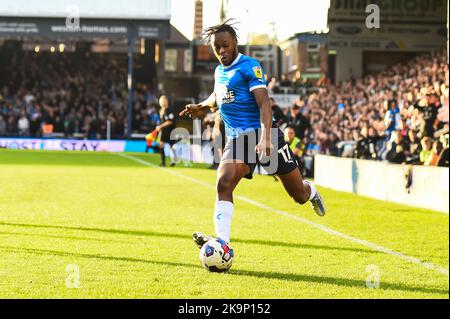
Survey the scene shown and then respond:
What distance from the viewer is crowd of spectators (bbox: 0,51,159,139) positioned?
47781mm

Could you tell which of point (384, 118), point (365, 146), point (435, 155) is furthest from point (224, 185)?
point (384, 118)

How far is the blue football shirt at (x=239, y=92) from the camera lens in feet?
28.8

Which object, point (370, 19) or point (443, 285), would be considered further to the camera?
point (370, 19)

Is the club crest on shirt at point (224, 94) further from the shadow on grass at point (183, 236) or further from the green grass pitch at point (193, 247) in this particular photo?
the shadow on grass at point (183, 236)

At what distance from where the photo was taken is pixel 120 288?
7398mm

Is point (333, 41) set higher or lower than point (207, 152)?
higher

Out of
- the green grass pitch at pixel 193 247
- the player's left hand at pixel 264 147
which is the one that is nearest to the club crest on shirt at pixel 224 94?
the player's left hand at pixel 264 147

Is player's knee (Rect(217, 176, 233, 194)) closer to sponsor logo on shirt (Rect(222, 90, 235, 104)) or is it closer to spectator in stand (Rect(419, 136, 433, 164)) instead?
sponsor logo on shirt (Rect(222, 90, 235, 104))

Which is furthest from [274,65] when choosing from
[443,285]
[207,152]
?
[443,285]

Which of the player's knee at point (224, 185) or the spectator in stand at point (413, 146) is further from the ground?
the player's knee at point (224, 185)

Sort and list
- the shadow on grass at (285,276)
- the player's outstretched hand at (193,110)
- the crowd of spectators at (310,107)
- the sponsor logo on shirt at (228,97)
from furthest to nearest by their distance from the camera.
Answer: the crowd of spectators at (310,107), the player's outstretched hand at (193,110), the sponsor logo on shirt at (228,97), the shadow on grass at (285,276)

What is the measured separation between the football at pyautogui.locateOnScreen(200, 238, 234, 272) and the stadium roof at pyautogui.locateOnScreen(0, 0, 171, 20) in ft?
133

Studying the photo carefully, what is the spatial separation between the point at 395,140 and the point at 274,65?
47243 millimetres

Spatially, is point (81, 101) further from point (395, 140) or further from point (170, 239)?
point (170, 239)
